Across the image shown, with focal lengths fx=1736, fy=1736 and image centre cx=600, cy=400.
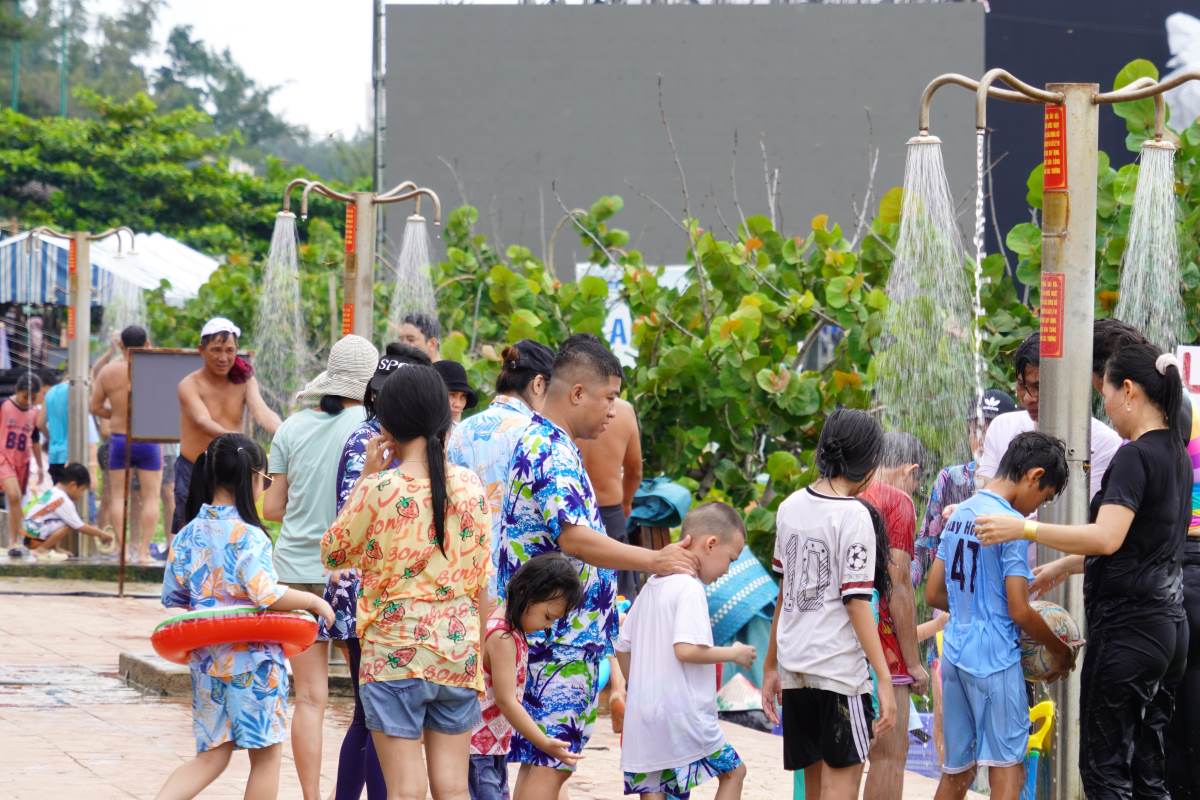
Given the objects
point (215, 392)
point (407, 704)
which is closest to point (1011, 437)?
point (407, 704)

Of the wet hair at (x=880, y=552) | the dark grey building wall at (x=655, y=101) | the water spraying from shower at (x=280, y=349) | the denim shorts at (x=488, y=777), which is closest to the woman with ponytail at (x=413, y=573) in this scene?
the denim shorts at (x=488, y=777)

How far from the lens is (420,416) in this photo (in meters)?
4.77

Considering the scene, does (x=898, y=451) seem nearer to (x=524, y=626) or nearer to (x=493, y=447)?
(x=493, y=447)

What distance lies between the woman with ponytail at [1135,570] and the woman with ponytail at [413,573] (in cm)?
192

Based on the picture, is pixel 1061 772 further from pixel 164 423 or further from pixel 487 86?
pixel 487 86

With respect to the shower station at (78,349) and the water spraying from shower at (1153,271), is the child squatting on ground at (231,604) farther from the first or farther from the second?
the shower station at (78,349)

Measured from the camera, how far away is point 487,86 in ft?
88.5

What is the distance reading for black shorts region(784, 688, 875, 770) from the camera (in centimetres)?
546

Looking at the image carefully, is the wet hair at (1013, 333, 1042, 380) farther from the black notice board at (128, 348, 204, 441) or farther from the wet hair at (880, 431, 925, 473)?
the black notice board at (128, 348, 204, 441)

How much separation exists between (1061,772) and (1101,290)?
3610mm

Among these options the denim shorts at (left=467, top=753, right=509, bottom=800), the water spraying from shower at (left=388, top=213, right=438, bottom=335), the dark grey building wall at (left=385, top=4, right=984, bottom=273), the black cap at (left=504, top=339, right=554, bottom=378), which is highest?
the dark grey building wall at (left=385, top=4, right=984, bottom=273)

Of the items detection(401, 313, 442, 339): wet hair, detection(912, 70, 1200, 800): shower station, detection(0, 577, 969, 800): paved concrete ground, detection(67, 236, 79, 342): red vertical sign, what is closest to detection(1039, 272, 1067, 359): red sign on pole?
detection(912, 70, 1200, 800): shower station

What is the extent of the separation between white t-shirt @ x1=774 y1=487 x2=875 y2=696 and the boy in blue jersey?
43cm

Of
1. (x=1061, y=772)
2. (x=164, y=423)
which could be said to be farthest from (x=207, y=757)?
(x=164, y=423)
